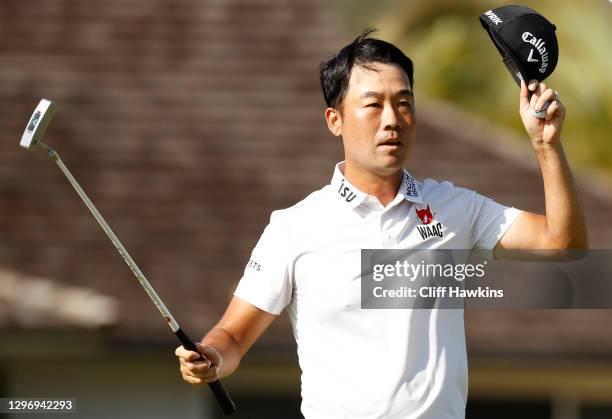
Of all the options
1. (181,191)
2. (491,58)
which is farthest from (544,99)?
(491,58)

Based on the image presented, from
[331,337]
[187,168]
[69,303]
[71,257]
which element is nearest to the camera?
[331,337]

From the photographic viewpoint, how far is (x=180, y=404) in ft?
34.1

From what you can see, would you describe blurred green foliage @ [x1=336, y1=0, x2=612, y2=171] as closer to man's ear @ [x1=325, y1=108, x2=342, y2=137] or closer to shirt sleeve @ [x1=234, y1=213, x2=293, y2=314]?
man's ear @ [x1=325, y1=108, x2=342, y2=137]

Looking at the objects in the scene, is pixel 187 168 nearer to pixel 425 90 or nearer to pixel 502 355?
pixel 502 355

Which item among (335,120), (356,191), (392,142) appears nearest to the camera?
(392,142)

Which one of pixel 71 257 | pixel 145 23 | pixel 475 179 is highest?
pixel 145 23

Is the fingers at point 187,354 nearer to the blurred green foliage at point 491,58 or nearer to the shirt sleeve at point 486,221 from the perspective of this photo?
the shirt sleeve at point 486,221

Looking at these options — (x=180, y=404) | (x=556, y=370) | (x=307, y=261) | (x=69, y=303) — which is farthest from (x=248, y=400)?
(x=307, y=261)

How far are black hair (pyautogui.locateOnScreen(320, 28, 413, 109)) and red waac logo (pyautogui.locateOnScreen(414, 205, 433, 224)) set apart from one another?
18.1 inches

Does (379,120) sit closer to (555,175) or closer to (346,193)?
(346,193)

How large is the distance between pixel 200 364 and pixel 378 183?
89cm

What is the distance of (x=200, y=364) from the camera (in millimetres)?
4461

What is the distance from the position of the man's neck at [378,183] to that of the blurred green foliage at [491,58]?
14.1 metres

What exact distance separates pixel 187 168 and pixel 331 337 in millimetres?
7225
